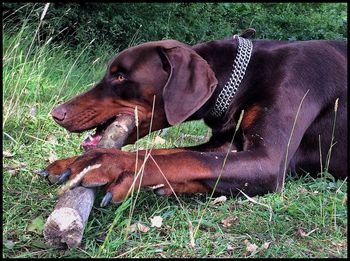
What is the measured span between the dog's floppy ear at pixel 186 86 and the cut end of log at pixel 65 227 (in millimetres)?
969

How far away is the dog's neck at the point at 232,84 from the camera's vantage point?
10.1 feet

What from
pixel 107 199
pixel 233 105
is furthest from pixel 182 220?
pixel 233 105

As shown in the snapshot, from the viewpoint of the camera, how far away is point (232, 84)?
10.1 feet

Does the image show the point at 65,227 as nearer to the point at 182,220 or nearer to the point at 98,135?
the point at 182,220

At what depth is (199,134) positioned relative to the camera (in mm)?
4836

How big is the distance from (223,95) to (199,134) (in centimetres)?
177

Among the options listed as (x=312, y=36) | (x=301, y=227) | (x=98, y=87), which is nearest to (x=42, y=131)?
(x=98, y=87)

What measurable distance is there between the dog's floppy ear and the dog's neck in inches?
7.7

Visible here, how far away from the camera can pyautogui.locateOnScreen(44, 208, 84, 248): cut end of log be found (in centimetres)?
198

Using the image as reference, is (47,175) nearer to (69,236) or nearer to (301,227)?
(69,236)

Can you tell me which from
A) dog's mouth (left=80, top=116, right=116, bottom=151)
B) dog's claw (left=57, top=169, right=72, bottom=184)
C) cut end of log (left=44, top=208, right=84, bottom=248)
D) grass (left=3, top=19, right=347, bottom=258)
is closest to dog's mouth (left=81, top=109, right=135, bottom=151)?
dog's mouth (left=80, top=116, right=116, bottom=151)

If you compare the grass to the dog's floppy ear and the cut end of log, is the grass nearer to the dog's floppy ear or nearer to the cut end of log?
the cut end of log

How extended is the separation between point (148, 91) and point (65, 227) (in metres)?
1.15

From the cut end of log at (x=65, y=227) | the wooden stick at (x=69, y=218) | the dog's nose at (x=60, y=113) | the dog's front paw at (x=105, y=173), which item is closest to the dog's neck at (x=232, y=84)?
the dog's nose at (x=60, y=113)
